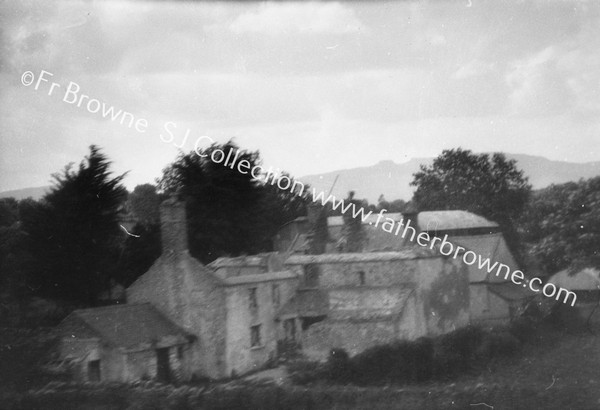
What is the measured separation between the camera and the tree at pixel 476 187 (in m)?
11.1

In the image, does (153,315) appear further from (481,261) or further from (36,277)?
(481,261)

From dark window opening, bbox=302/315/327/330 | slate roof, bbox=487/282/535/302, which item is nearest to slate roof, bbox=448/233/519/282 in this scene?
slate roof, bbox=487/282/535/302

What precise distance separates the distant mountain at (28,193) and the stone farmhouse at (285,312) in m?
2.20

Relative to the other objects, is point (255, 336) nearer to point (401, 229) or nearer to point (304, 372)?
point (304, 372)

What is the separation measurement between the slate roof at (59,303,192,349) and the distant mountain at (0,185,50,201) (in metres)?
2.25

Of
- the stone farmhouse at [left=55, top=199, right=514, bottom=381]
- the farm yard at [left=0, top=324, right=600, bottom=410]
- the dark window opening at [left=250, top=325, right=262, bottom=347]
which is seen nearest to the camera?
the farm yard at [left=0, top=324, right=600, bottom=410]

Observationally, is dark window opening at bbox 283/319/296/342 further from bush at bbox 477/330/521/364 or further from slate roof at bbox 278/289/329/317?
bush at bbox 477/330/521/364

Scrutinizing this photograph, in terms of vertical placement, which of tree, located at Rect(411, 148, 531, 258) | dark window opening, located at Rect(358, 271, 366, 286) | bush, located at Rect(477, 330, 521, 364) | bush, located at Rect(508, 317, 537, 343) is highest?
tree, located at Rect(411, 148, 531, 258)

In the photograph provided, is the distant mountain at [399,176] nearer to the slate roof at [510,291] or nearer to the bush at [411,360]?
the slate roof at [510,291]

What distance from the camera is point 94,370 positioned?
35.3 feet

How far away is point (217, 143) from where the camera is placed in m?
11.5

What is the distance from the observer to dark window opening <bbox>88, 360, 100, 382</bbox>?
10.7 metres

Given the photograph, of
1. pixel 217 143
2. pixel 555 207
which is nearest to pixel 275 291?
pixel 217 143

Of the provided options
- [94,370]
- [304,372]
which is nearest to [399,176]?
[304,372]
